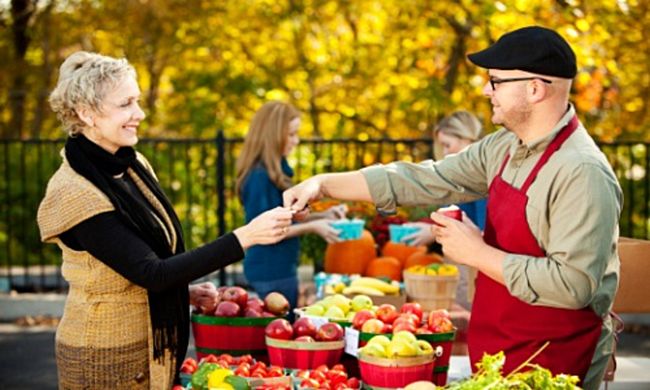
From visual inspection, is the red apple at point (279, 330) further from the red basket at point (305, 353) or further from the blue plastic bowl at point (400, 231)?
the blue plastic bowl at point (400, 231)

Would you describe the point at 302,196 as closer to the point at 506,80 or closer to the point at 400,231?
the point at 506,80

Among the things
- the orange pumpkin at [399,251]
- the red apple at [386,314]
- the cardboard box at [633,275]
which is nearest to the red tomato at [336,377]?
the red apple at [386,314]

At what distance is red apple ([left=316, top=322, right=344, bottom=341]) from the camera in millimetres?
4500

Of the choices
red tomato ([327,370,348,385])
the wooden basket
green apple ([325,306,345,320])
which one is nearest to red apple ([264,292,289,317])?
green apple ([325,306,345,320])

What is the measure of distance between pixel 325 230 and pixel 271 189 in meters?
0.44

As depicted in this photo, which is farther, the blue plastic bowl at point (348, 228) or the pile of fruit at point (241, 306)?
the blue plastic bowl at point (348, 228)

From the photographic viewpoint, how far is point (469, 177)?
4145mm

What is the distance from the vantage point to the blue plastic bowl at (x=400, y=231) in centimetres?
716

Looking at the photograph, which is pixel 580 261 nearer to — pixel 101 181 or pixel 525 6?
pixel 101 181

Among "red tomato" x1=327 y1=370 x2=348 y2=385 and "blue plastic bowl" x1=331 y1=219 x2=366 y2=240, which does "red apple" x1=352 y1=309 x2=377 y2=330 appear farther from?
"blue plastic bowl" x1=331 y1=219 x2=366 y2=240

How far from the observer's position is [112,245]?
4.07 metres

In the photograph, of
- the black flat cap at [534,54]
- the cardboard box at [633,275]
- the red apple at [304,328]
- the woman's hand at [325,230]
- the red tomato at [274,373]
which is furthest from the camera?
the woman's hand at [325,230]

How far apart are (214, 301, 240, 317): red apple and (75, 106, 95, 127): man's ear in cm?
105

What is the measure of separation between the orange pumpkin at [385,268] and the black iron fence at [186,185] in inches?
168
